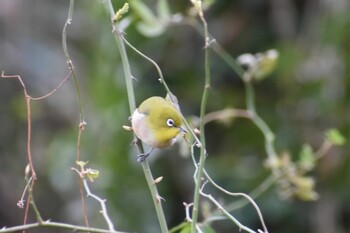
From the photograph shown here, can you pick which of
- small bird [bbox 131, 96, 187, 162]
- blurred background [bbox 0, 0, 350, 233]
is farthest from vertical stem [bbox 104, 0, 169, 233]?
blurred background [bbox 0, 0, 350, 233]

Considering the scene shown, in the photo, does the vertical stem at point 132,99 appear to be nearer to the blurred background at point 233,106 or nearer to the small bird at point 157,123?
the small bird at point 157,123

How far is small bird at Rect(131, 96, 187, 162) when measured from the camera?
3.00 feet

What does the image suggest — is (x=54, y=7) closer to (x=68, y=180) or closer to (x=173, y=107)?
(x=68, y=180)

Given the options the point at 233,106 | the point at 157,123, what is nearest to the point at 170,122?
the point at 157,123

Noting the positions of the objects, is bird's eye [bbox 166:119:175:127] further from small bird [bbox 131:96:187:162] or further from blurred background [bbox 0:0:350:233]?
blurred background [bbox 0:0:350:233]

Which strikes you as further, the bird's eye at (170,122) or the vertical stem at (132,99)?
the bird's eye at (170,122)

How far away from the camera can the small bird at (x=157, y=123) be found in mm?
914

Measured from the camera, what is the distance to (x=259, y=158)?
2.13 metres

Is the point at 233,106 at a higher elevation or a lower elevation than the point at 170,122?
lower

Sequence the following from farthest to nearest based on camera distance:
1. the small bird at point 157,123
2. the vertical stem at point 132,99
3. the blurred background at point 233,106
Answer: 1. the blurred background at point 233,106
2. the small bird at point 157,123
3. the vertical stem at point 132,99

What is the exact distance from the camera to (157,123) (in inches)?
36.4

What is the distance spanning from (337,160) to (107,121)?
0.66m

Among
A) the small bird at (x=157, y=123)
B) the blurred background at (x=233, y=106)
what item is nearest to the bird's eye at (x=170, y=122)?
the small bird at (x=157, y=123)

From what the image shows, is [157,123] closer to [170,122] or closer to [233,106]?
[170,122]
